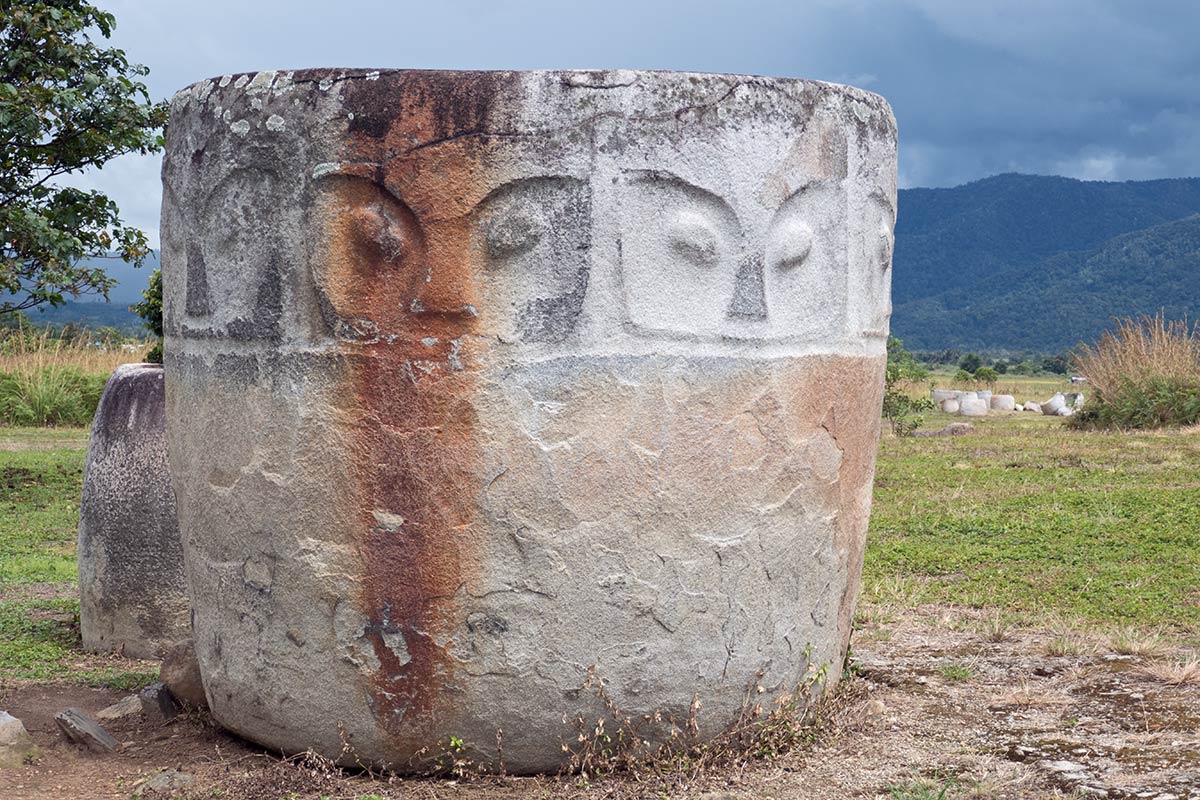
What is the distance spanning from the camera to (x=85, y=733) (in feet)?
12.9

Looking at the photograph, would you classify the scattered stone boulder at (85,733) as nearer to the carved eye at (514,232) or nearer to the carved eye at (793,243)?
the carved eye at (514,232)

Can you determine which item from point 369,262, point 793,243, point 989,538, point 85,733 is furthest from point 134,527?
point 989,538

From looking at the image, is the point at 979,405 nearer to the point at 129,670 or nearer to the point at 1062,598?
the point at 1062,598

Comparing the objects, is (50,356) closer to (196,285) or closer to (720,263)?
(196,285)

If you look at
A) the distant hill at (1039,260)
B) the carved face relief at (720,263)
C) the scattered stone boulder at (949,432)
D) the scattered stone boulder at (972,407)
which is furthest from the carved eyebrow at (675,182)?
the distant hill at (1039,260)

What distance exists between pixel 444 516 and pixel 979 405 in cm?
1916

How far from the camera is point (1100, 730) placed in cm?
406

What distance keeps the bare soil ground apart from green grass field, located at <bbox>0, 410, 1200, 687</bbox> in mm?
917

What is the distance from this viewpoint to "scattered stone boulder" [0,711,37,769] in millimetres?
3771

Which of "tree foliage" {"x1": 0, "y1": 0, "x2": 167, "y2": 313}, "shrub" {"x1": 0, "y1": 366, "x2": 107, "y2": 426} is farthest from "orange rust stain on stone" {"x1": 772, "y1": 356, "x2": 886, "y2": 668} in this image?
"shrub" {"x1": 0, "y1": 366, "x2": 107, "y2": 426}

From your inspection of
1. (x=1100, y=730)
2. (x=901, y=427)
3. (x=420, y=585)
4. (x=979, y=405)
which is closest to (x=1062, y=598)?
(x=1100, y=730)

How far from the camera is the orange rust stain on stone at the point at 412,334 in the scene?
3285 millimetres

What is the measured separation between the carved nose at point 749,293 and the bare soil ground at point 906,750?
1243mm

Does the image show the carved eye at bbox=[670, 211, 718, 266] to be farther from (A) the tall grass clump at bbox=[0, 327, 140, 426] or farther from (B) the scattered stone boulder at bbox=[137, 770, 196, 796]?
(A) the tall grass clump at bbox=[0, 327, 140, 426]
